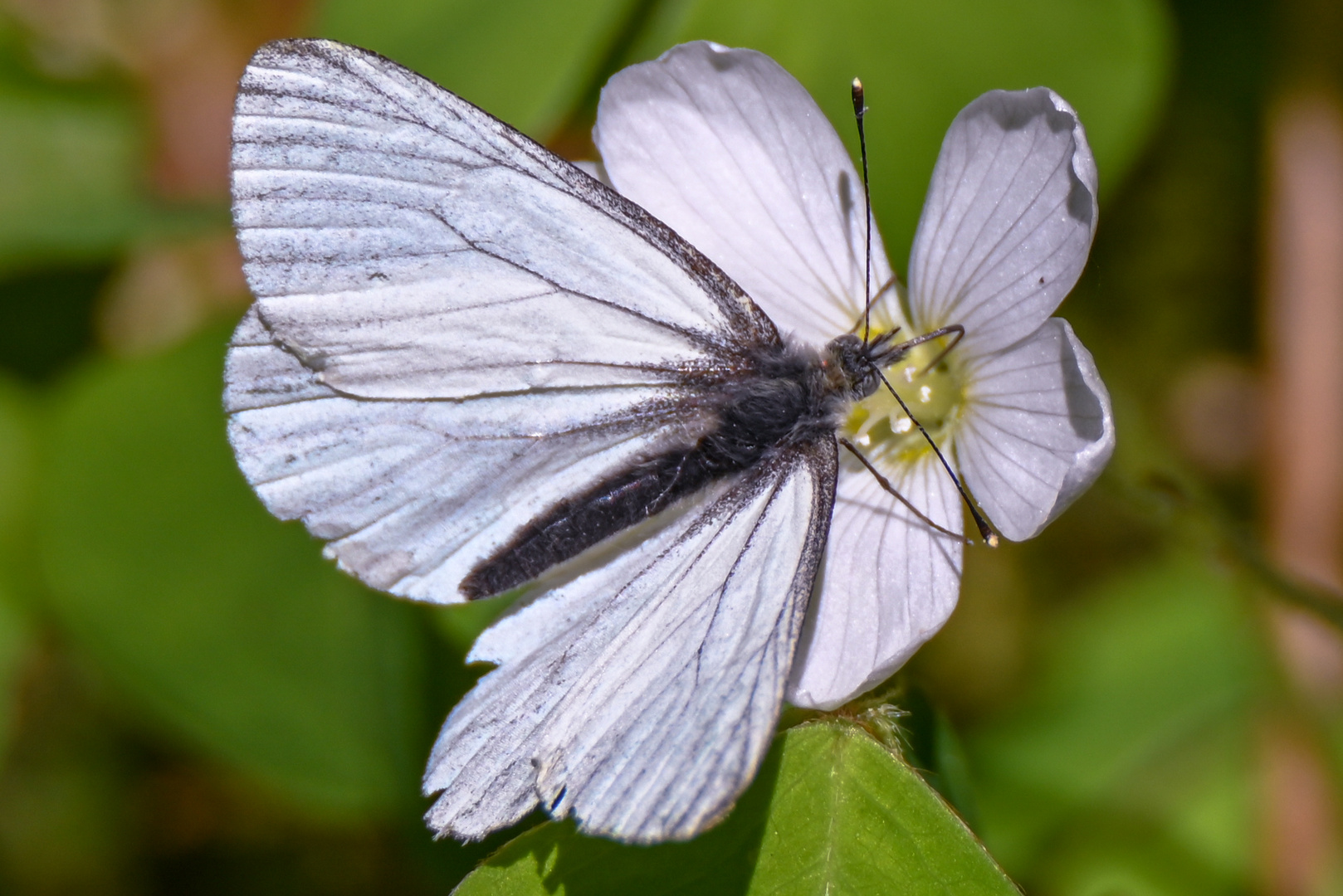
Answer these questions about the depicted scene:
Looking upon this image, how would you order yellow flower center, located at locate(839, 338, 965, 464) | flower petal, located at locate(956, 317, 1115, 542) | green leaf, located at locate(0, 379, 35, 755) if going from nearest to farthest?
flower petal, located at locate(956, 317, 1115, 542), yellow flower center, located at locate(839, 338, 965, 464), green leaf, located at locate(0, 379, 35, 755)

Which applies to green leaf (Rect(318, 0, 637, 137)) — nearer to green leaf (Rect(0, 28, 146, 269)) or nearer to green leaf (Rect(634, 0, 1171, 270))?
green leaf (Rect(634, 0, 1171, 270))

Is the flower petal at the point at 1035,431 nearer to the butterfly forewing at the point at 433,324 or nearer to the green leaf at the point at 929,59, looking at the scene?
the butterfly forewing at the point at 433,324

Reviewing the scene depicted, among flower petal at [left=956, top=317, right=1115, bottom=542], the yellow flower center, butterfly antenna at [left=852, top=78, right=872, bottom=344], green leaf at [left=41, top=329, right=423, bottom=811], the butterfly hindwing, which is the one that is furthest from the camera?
green leaf at [left=41, top=329, right=423, bottom=811]

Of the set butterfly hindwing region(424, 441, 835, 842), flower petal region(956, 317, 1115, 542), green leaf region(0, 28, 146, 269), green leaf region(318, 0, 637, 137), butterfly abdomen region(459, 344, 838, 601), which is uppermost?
green leaf region(0, 28, 146, 269)

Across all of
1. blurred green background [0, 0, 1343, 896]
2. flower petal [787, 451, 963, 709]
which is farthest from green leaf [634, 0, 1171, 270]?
flower petal [787, 451, 963, 709]

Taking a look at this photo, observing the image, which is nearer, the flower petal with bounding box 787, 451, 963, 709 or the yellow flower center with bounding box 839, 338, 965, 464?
the flower petal with bounding box 787, 451, 963, 709

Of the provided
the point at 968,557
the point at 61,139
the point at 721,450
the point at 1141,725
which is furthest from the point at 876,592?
the point at 61,139
